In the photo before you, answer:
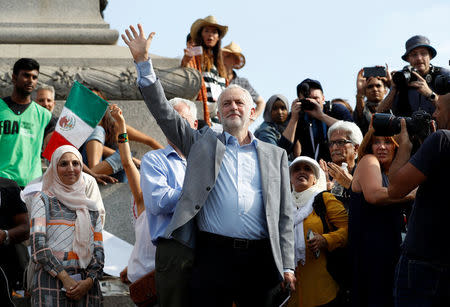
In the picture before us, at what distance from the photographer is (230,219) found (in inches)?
166

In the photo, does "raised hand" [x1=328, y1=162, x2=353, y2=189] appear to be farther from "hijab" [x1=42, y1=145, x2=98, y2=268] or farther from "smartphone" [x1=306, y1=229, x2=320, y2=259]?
"hijab" [x1=42, y1=145, x2=98, y2=268]

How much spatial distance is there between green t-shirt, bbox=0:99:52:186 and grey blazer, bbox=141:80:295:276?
2.44 m

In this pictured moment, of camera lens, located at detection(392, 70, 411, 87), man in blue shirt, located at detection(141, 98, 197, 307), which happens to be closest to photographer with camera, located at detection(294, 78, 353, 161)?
camera lens, located at detection(392, 70, 411, 87)

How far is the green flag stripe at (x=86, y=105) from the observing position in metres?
6.48

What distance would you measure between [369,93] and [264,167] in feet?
9.75

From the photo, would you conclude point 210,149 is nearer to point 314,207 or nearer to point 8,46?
point 314,207

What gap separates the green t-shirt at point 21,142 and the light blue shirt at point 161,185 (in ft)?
6.76

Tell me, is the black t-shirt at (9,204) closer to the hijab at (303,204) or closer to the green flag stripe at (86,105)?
the green flag stripe at (86,105)

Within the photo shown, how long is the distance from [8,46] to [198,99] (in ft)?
6.99

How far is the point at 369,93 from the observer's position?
7.09 m

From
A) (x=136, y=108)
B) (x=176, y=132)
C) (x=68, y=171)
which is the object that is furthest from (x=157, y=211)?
(x=136, y=108)

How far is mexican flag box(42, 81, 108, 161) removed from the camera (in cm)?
643

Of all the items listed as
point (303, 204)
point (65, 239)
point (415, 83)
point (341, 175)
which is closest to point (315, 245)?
point (303, 204)

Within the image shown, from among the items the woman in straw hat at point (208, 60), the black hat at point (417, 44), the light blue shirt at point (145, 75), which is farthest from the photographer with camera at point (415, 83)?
the light blue shirt at point (145, 75)
